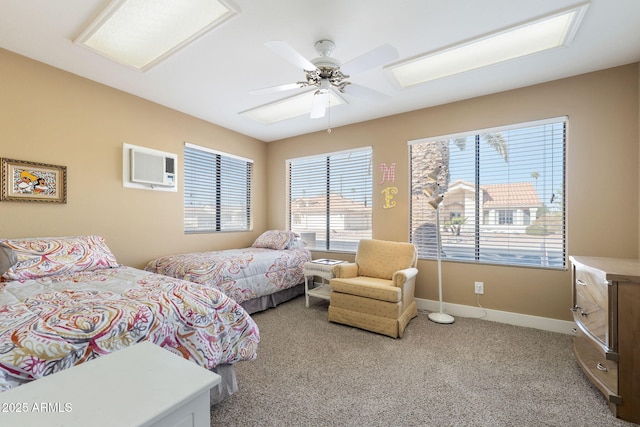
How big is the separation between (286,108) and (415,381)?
323 centimetres

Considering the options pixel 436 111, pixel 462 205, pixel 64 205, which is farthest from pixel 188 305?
pixel 436 111

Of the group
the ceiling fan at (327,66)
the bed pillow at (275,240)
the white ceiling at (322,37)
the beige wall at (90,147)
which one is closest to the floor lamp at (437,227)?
the white ceiling at (322,37)

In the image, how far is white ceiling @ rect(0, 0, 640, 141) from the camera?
1830 mm

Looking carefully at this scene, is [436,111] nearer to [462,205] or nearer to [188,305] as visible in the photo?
[462,205]

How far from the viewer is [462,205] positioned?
3283mm

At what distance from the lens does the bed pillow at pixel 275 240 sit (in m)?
4.11

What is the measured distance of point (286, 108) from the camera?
3574 millimetres

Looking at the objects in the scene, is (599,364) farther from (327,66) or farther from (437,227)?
(327,66)

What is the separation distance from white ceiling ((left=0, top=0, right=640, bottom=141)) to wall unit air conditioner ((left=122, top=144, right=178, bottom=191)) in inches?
25.7

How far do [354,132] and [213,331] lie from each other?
3.27m

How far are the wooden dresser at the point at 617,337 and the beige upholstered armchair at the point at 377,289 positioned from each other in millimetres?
1359

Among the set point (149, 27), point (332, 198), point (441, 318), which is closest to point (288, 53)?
point (149, 27)

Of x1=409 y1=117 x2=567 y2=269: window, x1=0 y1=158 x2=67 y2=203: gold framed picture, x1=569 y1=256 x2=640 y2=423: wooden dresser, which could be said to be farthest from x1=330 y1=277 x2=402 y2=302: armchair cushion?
x1=0 y1=158 x2=67 y2=203: gold framed picture

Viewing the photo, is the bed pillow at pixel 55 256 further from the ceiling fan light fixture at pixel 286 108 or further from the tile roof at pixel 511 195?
the tile roof at pixel 511 195
